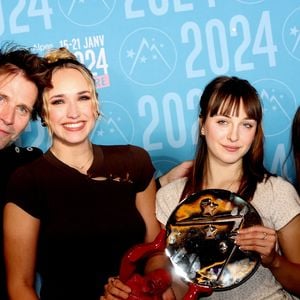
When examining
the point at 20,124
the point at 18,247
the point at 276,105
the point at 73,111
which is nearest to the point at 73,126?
the point at 73,111

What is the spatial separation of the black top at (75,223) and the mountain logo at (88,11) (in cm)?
60

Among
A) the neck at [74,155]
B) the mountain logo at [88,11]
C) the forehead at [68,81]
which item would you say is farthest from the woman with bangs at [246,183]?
the mountain logo at [88,11]

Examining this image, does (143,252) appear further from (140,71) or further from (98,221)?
(140,71)

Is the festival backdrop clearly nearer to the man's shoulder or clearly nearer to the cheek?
the man's shoulder

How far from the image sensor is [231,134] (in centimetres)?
134

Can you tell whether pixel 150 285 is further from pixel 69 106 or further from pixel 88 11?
pixel 88 11

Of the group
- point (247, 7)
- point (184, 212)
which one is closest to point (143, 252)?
point (184, 212)

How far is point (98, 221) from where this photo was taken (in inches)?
57.4

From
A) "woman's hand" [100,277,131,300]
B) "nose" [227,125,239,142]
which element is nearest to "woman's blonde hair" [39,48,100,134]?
"nose" [227,125,239,142]

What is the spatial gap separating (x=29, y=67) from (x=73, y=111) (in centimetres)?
19

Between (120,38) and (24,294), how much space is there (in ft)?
3.12

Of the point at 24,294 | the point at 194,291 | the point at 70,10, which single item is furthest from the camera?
the point at 70,10

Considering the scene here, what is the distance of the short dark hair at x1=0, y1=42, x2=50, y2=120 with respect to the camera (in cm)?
145

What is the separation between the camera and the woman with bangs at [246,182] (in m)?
1.31
